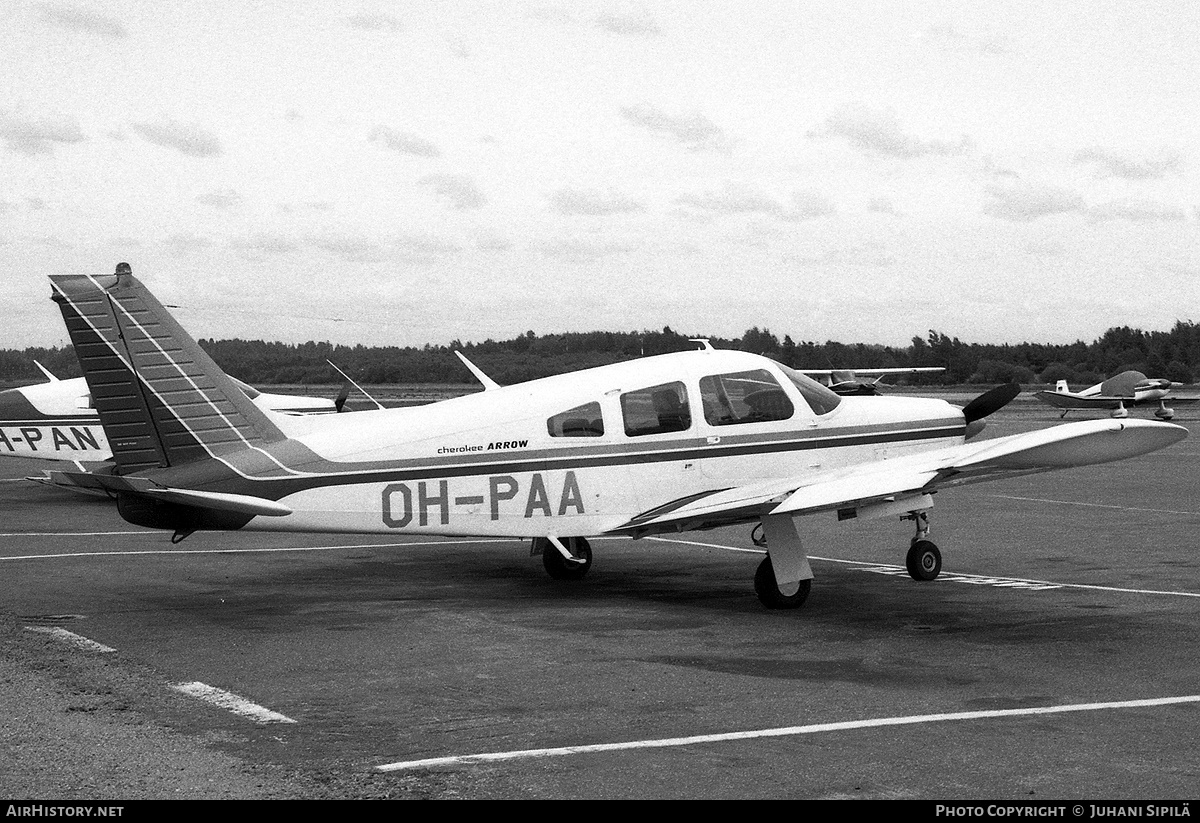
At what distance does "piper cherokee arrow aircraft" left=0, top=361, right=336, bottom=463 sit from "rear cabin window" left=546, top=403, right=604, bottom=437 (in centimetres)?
1399

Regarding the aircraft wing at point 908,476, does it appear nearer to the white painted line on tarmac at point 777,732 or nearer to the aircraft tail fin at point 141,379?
the white painted line on tarmac at point 777,732

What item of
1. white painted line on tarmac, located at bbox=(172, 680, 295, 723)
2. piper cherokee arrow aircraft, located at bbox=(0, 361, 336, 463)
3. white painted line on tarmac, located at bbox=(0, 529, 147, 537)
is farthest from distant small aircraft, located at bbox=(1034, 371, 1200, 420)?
white painted line on tarmac, located at bbox=(172, 680, 295, 723)

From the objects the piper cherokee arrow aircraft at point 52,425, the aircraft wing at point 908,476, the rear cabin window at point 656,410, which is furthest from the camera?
the piper cherokee arrow aircraft at point 52,425

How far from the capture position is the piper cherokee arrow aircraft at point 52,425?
2497 cm

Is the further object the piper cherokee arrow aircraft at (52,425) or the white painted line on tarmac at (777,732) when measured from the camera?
the piper cherokee arrow aircraft at (52,425)

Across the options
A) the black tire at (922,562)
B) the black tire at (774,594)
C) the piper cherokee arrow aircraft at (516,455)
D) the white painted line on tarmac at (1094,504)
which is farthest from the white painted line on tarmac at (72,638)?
the white painted line on tarmac at (1094,504)

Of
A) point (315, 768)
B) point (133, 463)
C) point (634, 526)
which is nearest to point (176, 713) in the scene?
point (315, 768)

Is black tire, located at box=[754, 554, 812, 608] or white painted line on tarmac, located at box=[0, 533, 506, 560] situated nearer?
black tire, located at box=[754, 554, 812, 608]

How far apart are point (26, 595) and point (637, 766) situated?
8454 mm

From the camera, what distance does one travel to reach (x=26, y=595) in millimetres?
12711

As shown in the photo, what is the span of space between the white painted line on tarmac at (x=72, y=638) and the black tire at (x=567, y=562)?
5.05 m

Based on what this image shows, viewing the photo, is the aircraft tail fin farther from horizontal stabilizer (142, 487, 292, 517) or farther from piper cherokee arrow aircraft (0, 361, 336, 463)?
piper cherokee arrow aircraft (0, 361, 336, 463)

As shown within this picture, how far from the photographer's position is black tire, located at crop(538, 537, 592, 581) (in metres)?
13.9

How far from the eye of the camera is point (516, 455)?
12.1 meters
